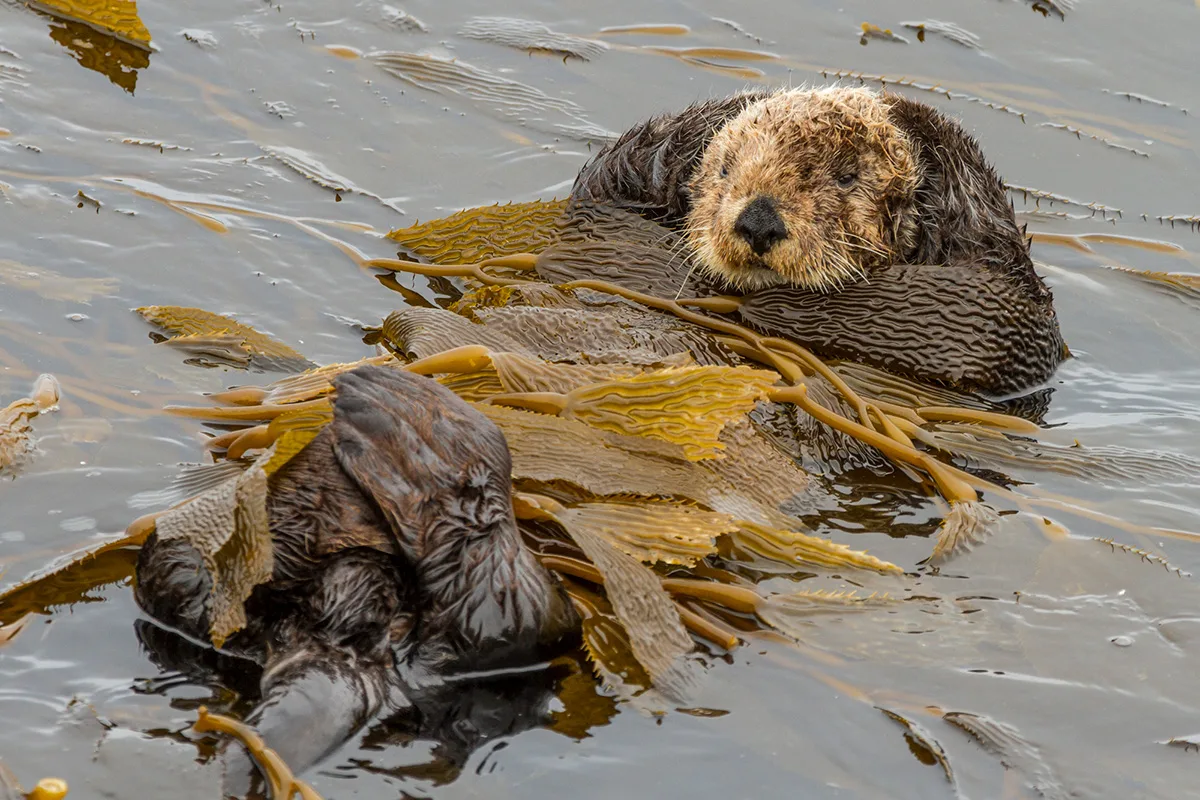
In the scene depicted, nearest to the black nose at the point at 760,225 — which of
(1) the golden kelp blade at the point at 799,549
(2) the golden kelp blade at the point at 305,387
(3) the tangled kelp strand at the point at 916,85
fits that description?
(1) the golden kelp blade at the point at 799,549

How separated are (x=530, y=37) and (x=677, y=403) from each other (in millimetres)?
4250

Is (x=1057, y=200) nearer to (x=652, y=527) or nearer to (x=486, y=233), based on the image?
(x=486, y=233)

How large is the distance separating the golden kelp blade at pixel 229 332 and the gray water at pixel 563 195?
86 millimetres

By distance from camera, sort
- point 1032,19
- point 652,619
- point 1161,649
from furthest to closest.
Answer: point 1032,19, point 1161,649, point 652,619

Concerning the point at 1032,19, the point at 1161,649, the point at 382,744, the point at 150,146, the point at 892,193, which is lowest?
the point at 382,744

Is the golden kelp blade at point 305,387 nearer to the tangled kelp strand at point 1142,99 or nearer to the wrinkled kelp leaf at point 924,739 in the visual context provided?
the wrinkled kelp leaf at point 924,739

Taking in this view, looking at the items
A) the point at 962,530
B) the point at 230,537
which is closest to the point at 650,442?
the point at 962,530

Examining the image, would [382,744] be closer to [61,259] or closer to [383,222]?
[61,259]

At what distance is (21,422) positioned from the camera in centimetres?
311

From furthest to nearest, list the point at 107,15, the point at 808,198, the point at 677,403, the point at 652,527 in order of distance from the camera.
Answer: the point at 107,15, the point at 808,198, the point at 677,403, the point at 652,527

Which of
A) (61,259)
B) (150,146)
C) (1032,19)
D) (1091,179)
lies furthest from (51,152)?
(1032,19)

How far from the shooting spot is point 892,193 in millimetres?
3857

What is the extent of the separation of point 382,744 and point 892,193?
230 centimetres

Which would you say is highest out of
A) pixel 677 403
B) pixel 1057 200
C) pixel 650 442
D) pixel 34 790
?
pixel 1057 200
